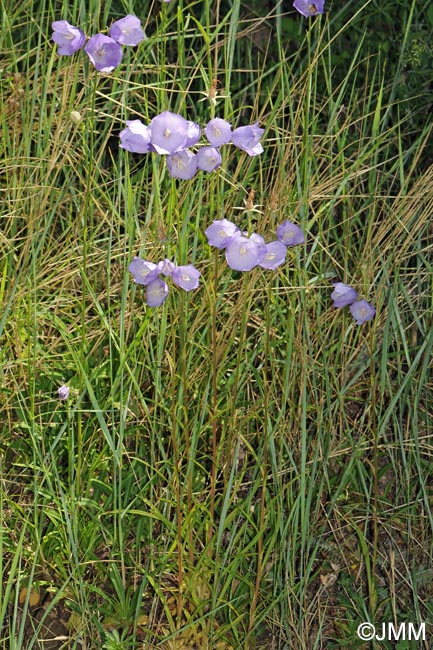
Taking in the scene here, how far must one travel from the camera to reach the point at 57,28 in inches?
74.2

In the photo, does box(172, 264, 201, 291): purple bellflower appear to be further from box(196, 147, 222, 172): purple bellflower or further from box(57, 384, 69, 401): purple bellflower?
box(57, 384, 69, 401): purple bellflower

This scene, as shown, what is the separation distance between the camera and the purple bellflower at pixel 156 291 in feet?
5.83

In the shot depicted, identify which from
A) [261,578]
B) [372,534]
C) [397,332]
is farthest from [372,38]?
[261,578]

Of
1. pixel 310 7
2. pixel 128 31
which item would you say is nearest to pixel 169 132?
pixel 128 31

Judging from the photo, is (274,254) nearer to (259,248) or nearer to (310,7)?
(259,248)

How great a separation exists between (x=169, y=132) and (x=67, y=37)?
0.38 metres

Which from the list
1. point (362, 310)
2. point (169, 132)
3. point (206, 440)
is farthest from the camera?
point (206, 440)

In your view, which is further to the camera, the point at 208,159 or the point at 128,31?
the point at 128,31

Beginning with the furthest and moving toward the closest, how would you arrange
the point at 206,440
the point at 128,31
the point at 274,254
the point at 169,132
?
the point at 206,440
the point at 128,31
the point at 274,254
the point at 169,132

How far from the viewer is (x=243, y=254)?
1684 millimetres

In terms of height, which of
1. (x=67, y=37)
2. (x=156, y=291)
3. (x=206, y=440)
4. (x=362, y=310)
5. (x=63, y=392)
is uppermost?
(x=67, y=37)

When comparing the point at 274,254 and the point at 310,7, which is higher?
the point at 310,7

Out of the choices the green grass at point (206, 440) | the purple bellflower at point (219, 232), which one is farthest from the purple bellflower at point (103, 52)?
the purple bellflower at point (219, 232)

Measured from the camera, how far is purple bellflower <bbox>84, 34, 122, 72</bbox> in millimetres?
1778
